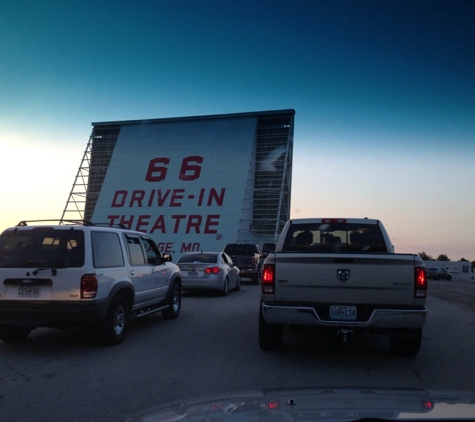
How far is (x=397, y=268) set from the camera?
6.66 m

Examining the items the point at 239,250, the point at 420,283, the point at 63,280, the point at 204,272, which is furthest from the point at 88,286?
the point at 239,250

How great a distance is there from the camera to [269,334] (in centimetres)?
770

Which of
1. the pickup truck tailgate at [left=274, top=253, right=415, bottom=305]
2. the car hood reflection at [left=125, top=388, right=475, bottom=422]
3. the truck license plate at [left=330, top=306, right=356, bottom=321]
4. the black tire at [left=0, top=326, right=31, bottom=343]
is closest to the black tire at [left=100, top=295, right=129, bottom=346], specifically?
the black tire at [left=0, top=326, right=31, bottom=343]

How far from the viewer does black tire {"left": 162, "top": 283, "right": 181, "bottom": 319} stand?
11211mm

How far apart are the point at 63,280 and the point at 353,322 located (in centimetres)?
418

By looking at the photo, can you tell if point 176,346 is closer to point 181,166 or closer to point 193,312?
point 193,312

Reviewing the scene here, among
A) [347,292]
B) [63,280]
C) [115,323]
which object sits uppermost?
[347,292]

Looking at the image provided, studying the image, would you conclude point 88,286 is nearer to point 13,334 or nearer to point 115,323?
point 115,323

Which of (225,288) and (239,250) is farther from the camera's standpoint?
(239,250)

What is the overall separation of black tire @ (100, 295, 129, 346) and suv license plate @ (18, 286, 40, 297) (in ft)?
3.56

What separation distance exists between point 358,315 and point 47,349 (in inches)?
186

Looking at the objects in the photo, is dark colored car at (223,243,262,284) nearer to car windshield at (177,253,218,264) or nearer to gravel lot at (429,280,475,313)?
car windshield at (177,253,218,264)

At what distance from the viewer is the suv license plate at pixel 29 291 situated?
7629 millimetres

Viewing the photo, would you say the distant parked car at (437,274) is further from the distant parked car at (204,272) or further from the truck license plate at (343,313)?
the truck license plate at (343,313)
